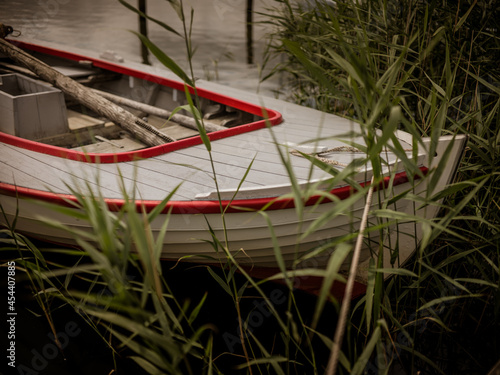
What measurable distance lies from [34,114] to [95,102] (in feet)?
1.30

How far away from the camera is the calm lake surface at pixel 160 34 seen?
22.2ft

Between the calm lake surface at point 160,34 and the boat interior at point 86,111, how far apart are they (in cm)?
218

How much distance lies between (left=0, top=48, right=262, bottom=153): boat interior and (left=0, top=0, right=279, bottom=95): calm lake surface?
2178mm

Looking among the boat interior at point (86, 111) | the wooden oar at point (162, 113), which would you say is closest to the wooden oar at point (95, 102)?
the boat interior at point (86, 111)

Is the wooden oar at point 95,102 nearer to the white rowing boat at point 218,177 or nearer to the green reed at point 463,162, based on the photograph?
the white rowing boat at point 218,177

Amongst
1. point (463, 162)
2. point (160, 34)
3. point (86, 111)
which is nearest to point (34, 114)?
point (86, 111)

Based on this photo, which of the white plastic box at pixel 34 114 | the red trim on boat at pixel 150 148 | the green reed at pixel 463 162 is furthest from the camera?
the white plastic box at pixel 34 114

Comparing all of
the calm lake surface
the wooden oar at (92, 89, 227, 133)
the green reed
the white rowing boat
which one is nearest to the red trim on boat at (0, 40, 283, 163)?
the white rowing boat

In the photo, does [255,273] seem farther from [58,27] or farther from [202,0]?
[202,0]

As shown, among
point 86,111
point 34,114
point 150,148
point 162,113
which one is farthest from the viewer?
point 86,111

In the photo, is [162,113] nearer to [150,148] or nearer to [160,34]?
[150,148]

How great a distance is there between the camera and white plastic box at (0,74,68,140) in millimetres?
2654

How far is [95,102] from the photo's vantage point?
9.73 ft

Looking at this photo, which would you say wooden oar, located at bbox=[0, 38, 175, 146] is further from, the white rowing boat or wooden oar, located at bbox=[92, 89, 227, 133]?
wooden oar, located at bbox=[92, 89, 227, 133]
